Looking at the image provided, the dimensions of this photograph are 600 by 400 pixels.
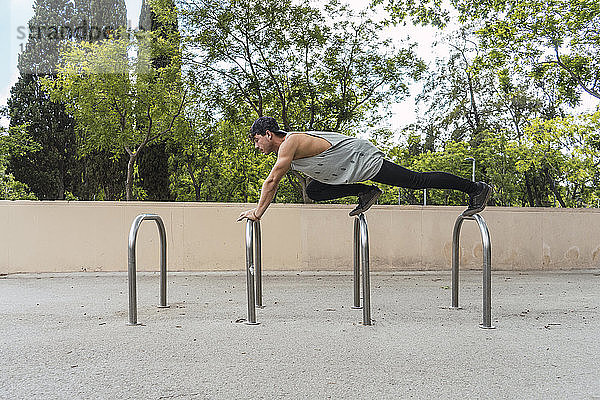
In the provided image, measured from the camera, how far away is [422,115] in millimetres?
16906

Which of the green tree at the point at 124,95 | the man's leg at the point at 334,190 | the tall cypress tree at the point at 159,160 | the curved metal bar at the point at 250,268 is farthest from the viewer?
the tall cypress tree at the point at 159,160

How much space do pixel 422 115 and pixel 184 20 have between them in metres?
7.35

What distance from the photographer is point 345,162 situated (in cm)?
409

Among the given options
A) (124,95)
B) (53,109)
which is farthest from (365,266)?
(53,109)

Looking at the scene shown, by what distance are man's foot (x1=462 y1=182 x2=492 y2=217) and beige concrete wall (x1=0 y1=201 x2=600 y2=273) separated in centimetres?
379

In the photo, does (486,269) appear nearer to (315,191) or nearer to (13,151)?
(315,191)

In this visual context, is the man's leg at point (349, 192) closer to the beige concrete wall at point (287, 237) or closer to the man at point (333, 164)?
the man at point (333, 164)

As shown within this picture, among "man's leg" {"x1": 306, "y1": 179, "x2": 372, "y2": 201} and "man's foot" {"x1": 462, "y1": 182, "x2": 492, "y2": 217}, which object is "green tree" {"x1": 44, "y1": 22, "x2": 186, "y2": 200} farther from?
"man's foot" {"x1": 462, "y1": 182, "x2": 492, "y2": 217}

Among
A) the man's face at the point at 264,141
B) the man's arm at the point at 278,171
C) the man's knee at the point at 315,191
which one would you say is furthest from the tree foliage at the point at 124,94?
the man's arm at the point at 278,171

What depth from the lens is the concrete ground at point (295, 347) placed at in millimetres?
2555

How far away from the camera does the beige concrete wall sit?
7.53m

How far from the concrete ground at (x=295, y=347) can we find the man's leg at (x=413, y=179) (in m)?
0.95

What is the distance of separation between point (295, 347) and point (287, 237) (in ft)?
15.5

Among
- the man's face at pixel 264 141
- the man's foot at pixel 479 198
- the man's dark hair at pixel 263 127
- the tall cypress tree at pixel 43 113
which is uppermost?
the tall cypress tree at pixel 43 113
